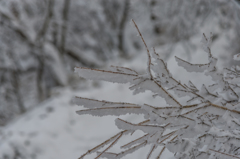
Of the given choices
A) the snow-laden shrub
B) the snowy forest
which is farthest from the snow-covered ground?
the snow-laden shrub

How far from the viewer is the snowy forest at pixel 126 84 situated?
941mm

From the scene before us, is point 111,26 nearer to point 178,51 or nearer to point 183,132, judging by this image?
point 178,51

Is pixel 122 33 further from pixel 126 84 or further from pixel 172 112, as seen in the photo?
pixel 172 112

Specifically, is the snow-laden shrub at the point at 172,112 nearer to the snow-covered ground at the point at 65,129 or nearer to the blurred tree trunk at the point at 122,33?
the snow-covered ground at the point at 65,129

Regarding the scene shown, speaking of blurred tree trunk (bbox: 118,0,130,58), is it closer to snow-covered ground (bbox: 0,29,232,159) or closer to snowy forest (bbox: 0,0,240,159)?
snowy forest (bbox: 0,0,240,159)

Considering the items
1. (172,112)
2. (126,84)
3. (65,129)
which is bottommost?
(172,112)

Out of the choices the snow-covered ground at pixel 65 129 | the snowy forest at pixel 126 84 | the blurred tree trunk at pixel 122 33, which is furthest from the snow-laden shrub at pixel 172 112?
the blurred tree trunk at pixel 122 33

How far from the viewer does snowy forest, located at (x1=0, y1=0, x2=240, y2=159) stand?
37.0 inches

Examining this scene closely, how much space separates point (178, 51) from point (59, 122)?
3.15 meters

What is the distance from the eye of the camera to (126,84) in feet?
15.9

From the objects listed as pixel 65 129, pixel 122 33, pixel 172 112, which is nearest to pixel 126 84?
pixel 65 129

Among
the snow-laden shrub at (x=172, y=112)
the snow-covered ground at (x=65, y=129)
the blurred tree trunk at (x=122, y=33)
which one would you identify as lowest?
the snow-laden shrub at (x=172, y=112)

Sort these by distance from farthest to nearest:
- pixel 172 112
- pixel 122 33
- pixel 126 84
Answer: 1. pixel 122 33
2. pixel 126 84
3. pixel 172 112

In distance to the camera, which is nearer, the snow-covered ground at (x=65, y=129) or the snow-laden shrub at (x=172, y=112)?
the snow-laden shrub at (x=172, y=112)
